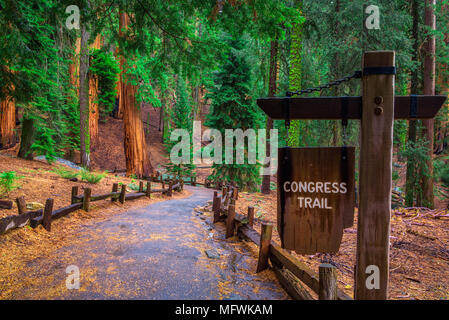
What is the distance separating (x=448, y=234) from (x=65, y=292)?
1037 centimetres

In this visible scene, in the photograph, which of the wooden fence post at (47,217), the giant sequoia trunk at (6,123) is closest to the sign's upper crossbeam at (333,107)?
the wooden fence post at (47,217)

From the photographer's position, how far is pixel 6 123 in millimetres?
16234

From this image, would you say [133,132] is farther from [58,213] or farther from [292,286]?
[292,286]

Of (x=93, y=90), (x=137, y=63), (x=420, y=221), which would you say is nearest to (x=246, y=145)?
(x=137, y=63)

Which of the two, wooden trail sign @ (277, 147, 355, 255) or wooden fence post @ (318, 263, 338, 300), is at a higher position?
wooden trail sign @ (277, 147, 355, 255)

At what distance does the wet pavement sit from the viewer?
11.9 feet

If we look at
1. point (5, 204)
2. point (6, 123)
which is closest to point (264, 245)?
point (5, 204)

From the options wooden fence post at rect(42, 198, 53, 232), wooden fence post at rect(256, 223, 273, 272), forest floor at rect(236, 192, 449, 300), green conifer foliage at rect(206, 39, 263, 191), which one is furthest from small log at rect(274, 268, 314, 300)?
green conifer foliage at rect(206, 39, 263, 191)

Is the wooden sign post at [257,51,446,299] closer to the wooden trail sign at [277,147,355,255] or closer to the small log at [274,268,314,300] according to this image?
the wooden trail sign at [277,147,355,255]

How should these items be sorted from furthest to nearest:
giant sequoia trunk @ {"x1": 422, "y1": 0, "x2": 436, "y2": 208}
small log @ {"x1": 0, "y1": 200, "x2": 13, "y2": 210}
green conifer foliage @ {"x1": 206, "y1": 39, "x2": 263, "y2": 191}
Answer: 1. green conifer foliage @ {"x1": 206, "y1": 39, "x2": 263, "y2": 191}
2. giant sequoia trunk @ {"x1": 422, "y1": 0, "x2": 436, "y2": 208}
3. small log @ {"x1": 0, "y1": 200, "x2": 13, "y2": 210}

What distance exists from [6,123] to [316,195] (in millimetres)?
19916

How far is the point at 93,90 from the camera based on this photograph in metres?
20.8

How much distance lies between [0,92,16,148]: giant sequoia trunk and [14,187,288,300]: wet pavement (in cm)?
1420
